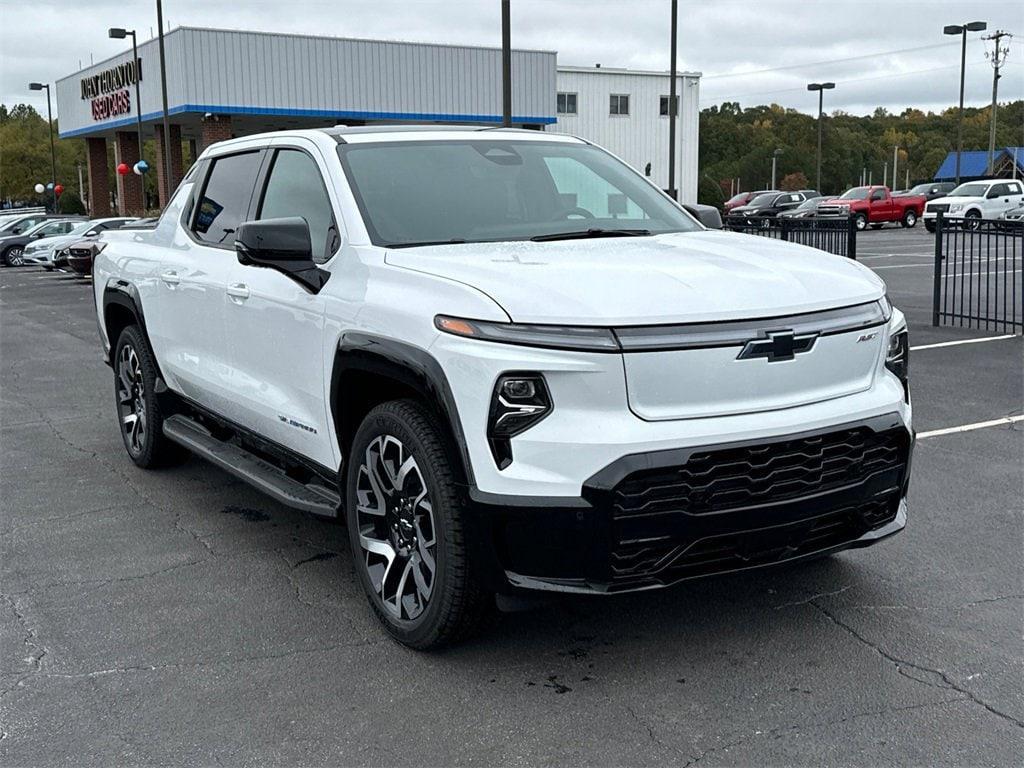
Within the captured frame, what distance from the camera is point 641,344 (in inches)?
135

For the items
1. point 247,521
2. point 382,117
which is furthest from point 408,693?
point 382,117

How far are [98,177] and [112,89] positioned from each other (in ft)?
31.9

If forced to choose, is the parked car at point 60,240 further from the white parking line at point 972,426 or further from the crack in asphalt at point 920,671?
the crack in asphalt at point 920,671

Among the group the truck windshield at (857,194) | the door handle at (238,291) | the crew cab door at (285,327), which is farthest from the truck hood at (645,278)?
the truck windshield at (857,194)

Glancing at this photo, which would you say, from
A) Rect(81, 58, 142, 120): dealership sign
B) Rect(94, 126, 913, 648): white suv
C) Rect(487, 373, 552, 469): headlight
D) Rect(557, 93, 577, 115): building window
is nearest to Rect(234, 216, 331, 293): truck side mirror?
Rect(94, 126, 913, 648): white suv

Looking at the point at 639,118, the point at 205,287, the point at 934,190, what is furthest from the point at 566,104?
the point at 205,287

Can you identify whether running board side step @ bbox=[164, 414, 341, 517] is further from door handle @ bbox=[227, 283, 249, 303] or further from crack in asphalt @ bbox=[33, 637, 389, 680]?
door handle @ bbox=[227, 283, 249, 303]

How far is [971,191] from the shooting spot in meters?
42.2

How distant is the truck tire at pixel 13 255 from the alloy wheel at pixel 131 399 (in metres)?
29.8

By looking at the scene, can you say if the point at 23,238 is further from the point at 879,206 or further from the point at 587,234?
the point at 587,234

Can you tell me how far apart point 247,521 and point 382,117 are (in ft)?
105

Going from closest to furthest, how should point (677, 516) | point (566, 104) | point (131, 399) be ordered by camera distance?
point (677, 516) < point (131, 399) < point (566, 104)

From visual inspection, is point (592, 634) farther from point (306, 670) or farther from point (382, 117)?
point (382, 117)

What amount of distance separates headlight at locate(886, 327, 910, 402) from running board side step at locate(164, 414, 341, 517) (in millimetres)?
2153
